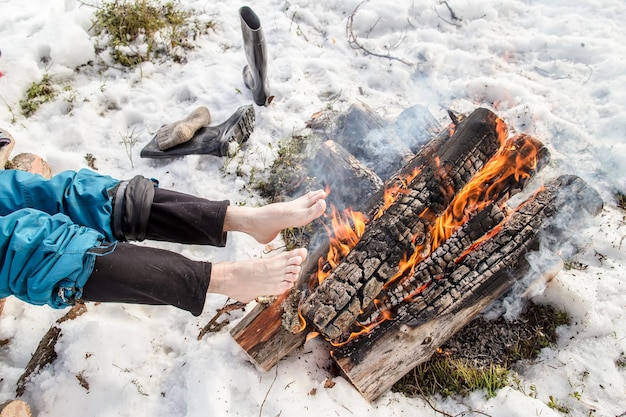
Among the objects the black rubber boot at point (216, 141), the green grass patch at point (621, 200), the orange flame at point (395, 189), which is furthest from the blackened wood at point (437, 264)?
the black rubber boot at point (216, 141)

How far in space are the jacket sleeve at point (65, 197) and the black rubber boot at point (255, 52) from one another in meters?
1.67

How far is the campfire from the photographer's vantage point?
2123 millimetres

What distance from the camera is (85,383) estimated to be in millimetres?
2178

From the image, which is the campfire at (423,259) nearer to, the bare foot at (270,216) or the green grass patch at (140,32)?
the bare foot at (270,216)

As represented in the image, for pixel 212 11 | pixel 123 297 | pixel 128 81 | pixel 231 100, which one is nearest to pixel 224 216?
pixel 123 297

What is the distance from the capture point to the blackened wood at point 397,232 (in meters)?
2.09

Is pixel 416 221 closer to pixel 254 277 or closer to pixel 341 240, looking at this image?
pixel 341 240

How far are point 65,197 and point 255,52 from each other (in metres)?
1.81

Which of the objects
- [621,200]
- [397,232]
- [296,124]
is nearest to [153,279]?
[397,232]

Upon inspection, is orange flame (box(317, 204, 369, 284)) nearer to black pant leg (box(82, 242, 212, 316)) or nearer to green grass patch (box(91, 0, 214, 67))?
black pant leg (box(82, 242, 212, 316))

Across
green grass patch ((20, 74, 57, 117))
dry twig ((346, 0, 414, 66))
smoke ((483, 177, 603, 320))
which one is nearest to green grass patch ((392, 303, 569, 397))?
smoke ((483, 177, 603, 320))

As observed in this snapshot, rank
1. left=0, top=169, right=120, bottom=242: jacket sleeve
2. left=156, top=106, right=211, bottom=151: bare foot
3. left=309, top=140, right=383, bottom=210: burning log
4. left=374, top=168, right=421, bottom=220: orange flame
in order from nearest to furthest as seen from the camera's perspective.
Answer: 1. left=0, top=169, right=120, bottom=242: jacket sleeve
2. left=374, top=168, right=421, bottom=220: orange flame
3. left=309, top=140, right=383, bottom=210: burning log
4. left=156, top=106, right=211, bottom=151: bare foot

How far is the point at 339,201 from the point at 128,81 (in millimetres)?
2278

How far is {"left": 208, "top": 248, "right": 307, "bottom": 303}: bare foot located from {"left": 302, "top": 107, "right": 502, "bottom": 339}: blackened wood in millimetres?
159
